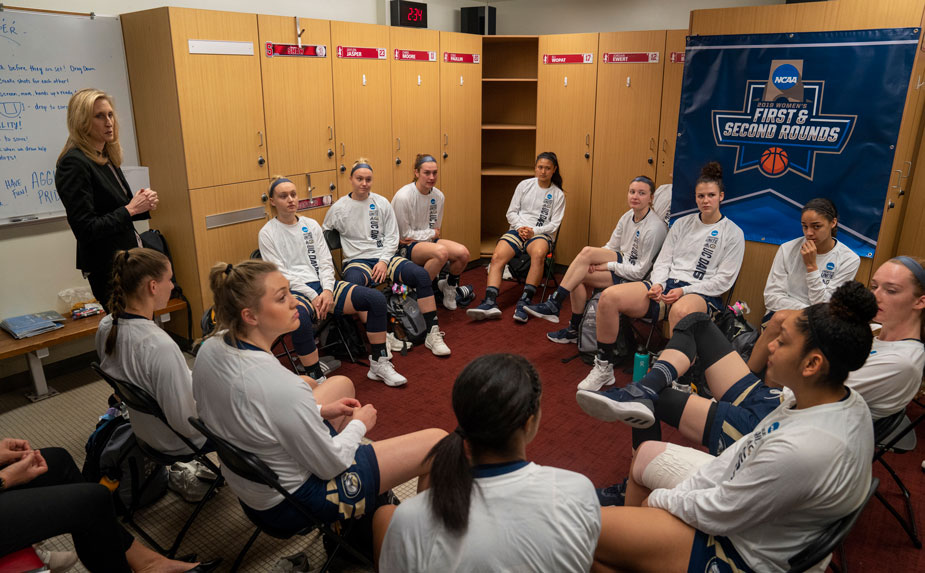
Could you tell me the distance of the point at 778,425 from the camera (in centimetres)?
175

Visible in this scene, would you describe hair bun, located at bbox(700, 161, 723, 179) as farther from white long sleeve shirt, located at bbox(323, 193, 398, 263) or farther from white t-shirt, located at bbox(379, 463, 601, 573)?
white t-shirt, located at bbox(379, 463, 601, 573)

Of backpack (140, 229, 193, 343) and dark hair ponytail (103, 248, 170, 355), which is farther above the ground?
dark hair ponytail (103, 248, 170, 355)

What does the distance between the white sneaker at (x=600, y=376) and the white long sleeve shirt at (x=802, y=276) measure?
0.99 metres

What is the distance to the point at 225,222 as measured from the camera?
4.36 meters

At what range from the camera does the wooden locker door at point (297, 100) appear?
4454 millimetres

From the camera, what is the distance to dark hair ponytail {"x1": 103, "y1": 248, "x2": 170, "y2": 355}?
2.38 m

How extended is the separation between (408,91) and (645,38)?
2.06 m

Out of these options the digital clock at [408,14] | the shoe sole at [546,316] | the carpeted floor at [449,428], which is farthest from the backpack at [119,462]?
the digital clock at [408,14]

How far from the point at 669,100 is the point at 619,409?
12.4ft

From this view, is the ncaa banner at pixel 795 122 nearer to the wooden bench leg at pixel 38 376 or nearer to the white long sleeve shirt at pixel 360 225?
the white long sleeve shirt at pixel 360 225

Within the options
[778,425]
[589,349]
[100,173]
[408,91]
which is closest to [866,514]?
[778,425]

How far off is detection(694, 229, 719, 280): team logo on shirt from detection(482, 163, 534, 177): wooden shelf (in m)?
2.71

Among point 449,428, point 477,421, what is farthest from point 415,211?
point 477,421

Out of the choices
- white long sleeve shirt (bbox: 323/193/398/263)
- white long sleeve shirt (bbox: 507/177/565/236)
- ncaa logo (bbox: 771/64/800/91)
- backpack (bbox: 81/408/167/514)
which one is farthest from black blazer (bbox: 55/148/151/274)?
ncaa logo (bbox: 771/64/800/91)
